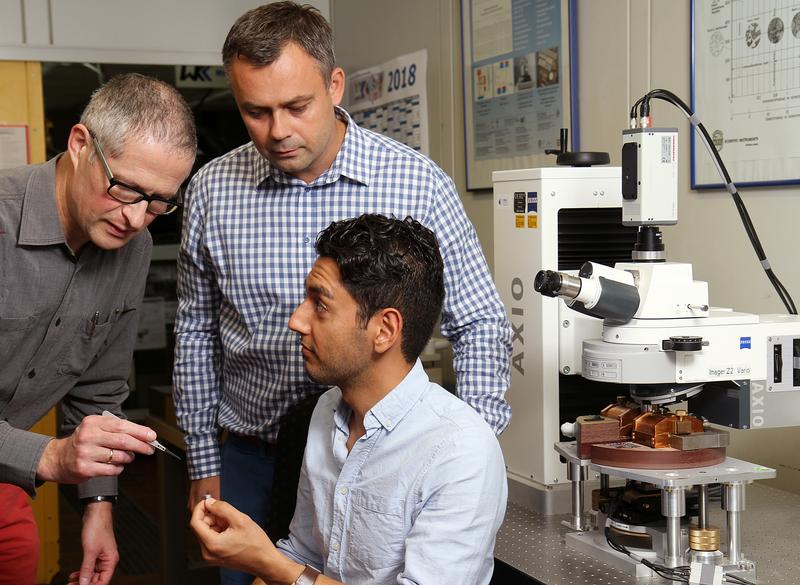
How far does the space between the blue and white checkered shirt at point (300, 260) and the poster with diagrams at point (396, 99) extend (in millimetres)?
1897

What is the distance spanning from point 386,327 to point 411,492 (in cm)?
26

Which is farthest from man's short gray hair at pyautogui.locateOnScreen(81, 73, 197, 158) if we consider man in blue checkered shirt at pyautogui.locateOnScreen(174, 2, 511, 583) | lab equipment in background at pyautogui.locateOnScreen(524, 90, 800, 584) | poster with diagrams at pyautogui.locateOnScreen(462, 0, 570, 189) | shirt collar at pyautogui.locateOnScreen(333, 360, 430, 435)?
poster with diagrams at pyautogui.locateOnScreen(462, 0, 570, 189)

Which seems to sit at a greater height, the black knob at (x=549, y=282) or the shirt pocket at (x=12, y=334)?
the black knob at (x=549, y=282)

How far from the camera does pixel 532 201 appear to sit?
2.09 meters

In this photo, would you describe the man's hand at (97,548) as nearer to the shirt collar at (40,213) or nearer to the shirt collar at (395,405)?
the shirt collar at (40,213)

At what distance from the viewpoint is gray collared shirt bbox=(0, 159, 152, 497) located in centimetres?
176

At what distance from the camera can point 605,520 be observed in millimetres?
1810

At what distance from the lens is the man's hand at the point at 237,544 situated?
136 cm

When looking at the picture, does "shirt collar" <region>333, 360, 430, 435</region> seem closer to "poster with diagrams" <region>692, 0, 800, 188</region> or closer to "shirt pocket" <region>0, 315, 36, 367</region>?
"shirt pocket" <region>0, 315, 36, 367</region>

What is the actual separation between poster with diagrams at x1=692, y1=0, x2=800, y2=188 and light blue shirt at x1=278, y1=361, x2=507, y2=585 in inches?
42.3

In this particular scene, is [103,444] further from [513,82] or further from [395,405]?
[513,82]

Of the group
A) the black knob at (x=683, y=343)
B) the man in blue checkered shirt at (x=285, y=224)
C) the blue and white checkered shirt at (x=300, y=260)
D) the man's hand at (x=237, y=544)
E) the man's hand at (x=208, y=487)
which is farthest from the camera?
the man's hand at (x=208, y=487)

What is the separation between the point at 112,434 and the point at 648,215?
105 cm

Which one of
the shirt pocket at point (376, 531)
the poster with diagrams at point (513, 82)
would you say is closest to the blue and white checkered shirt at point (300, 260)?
the shirt pocket at point (376, 531)
